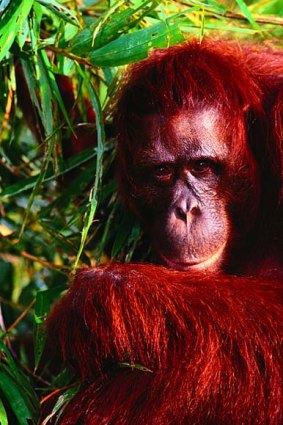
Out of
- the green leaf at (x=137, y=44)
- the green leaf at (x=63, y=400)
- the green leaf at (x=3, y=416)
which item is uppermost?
the green leaf at (x=137, y=44)

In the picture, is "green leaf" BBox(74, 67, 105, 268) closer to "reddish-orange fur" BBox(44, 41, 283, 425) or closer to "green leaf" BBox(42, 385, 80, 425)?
"reddish-orange fur" BBox(44, 41, 283, 425)

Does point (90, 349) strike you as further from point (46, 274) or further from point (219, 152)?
point (46, 274)

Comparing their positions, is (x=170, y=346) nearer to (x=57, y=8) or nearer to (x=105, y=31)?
(x=105, y=31)

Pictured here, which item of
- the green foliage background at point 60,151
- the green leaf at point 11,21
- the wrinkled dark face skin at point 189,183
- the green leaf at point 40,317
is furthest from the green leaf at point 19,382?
the green leaf at point 11,21

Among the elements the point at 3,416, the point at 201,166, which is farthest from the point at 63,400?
the point at 201,166

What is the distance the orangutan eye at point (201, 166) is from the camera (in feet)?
14.9

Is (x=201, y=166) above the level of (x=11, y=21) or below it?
below

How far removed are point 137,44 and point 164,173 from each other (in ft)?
1.97

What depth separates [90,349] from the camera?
13.1 feet

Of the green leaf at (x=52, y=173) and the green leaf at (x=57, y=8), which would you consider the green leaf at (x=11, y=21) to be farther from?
the green leaf at (x=52, y=173)

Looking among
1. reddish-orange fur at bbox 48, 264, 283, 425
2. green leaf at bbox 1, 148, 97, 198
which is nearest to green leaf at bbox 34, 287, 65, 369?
reddish-orange fur at bbox 48, 264, 283, 425

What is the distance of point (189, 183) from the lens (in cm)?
455

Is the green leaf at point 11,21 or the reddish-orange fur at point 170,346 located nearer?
the reddish-orange fur at point 170,346

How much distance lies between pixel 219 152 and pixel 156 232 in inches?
17.5
